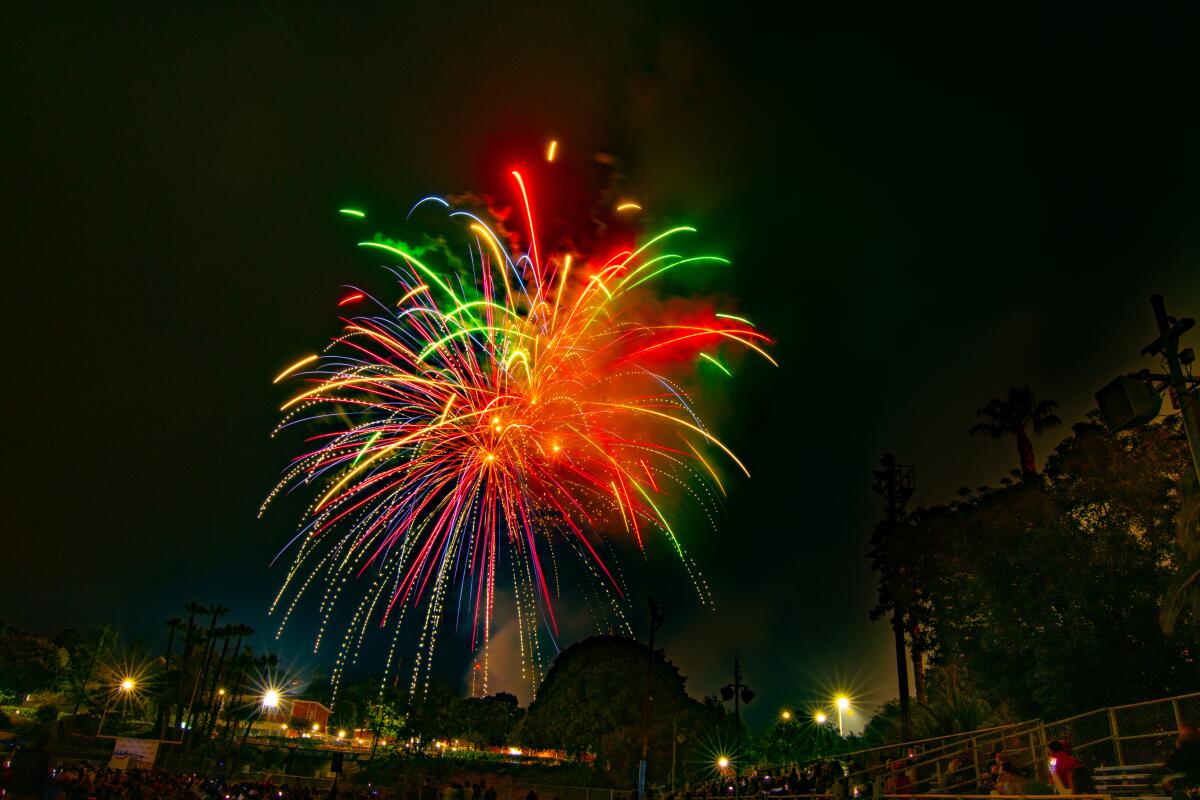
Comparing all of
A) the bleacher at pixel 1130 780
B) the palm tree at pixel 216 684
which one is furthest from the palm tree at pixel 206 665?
the bleacher at pixel 1130 780

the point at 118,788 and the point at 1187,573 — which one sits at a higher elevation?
the point at 1187,573

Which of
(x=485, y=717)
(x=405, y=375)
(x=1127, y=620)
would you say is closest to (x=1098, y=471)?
(x=1127, y=620)

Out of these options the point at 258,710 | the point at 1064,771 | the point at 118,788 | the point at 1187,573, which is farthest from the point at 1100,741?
the point at 258,710

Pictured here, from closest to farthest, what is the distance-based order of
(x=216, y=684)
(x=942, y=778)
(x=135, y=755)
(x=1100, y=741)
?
1. (x=1100, y=741)
2. (x=942, y=778)
3. (x=135, y=755)
4. (x=216, y=684)

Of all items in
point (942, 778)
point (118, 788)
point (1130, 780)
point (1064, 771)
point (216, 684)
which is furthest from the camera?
point (216, 684)

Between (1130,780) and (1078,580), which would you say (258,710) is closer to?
(1078,580)

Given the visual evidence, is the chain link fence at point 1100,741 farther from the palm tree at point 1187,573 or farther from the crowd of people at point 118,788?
the crowd of people at point 118,788

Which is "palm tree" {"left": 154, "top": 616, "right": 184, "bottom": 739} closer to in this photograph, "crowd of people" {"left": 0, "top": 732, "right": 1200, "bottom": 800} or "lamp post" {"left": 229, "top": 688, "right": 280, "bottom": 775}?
"lamp post" {"left": 229, "top": 688, "right": 280, "bottom": 775}

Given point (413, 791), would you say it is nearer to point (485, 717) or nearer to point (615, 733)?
point (615, 733)
